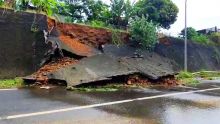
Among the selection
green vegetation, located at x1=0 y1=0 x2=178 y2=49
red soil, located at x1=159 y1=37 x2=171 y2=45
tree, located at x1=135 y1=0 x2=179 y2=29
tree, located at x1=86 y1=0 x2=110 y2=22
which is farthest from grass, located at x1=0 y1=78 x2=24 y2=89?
tree, located at x1=135 y1=0 x2=179 y2=29

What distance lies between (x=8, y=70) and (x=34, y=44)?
174 centimetres

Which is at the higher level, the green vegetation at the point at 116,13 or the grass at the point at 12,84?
the green vegetation at the point at 116,13

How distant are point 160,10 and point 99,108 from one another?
30593 mm

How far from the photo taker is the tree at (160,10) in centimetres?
3688

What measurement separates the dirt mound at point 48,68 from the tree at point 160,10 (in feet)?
75.6

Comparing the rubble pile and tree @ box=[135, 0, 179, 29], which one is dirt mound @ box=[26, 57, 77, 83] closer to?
the rubble pile

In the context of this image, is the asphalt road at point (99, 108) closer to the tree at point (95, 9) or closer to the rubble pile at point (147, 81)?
the rubble pile at point (147, 81)

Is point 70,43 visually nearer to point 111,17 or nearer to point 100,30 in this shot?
point 100,30

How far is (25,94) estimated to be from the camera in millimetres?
9609

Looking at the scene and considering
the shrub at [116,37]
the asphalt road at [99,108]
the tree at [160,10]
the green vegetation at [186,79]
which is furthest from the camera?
the tree at [160,10]

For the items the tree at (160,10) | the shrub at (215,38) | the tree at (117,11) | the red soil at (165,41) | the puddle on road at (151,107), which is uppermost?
the tree at (160,10)

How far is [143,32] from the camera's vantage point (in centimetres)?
2017

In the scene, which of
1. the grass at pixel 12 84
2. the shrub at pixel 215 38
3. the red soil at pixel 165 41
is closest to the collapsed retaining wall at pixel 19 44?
the grass at pixel 12 84

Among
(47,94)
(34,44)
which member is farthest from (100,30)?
(47,94)
